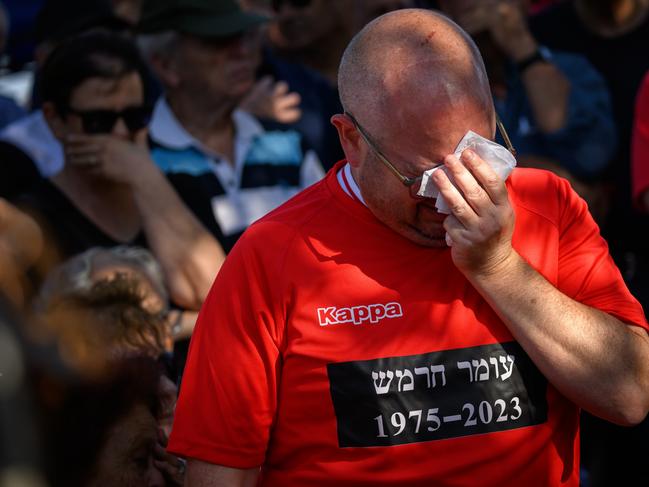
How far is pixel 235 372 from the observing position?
2.33 meters

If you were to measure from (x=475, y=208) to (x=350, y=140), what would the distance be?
15.2 inches

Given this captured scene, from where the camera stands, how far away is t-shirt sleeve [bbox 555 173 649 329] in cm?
244

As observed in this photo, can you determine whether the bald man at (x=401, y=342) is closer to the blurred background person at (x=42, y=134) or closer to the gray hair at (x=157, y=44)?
the blurred background person at (x=42, y=134)

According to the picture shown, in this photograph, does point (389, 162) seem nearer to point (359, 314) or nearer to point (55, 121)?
point (359, 314)

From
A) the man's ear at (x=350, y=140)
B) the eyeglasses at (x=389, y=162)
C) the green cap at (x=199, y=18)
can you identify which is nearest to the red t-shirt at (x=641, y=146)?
the green cap at (x=199, y=18)

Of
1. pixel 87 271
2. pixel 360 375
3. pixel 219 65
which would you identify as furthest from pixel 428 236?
pixel 219 65

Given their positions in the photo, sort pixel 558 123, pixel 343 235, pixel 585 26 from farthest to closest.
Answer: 1. pixel 585 26
2. pixel 558 123
3. pixel 343 235

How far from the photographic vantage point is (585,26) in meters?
4.98

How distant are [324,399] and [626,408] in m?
0.66

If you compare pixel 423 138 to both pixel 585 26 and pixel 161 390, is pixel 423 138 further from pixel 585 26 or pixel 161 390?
pixel 585 26

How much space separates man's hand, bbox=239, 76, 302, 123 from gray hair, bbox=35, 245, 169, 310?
1.30 meters

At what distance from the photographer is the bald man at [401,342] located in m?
2.30

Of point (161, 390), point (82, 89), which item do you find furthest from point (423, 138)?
point (82, 89)

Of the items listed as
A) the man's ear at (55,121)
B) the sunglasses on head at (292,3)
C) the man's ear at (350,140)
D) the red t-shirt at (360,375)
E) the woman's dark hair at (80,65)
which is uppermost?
the man's ear at (350,140)
